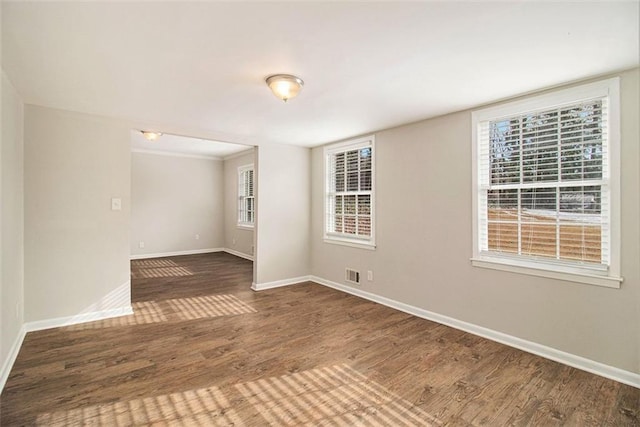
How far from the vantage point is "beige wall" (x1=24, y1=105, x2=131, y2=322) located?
327 cm

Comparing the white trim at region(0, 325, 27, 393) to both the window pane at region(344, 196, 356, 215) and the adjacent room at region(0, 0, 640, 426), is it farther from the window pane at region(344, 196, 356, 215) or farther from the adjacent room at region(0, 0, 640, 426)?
the window pane at region(344, 196, 356, 215)

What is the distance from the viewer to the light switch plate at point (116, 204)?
3695 millimetres

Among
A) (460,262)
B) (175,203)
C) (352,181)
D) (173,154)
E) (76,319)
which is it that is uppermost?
(173,154)

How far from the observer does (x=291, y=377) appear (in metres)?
2.46

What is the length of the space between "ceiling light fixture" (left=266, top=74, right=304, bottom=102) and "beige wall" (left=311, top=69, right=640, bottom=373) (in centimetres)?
184

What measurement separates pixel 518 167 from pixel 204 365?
10.9 ft

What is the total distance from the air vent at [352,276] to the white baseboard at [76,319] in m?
2.89

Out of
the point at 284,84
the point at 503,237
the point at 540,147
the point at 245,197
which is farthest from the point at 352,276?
the point at 245,197

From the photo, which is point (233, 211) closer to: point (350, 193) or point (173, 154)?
point (173, 154)

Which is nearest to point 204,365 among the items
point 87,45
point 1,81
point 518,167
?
point 87,45

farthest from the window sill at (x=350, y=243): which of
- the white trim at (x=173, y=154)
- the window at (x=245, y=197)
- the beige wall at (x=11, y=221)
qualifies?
the white trim at (x=173, y=154)

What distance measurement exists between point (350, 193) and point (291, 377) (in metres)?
2.94

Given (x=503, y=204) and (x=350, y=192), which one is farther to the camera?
(x=350, y=192)

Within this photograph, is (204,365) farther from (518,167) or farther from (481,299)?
(518,167)
